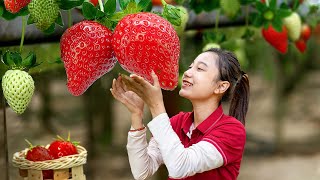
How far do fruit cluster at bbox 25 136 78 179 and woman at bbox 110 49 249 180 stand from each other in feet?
0.97

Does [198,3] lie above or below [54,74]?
above

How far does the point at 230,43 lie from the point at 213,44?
0.37ft

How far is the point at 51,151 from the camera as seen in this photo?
149cm

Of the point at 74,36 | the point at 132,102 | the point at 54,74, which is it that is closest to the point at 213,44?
the point at 54,74

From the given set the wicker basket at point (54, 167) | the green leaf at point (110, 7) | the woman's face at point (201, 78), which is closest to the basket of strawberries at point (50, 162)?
the wicker basket at point (54, 167)

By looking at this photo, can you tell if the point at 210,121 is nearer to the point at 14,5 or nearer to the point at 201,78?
the point at 201,78

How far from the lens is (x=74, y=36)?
85 cm

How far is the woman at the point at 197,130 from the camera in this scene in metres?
1.07

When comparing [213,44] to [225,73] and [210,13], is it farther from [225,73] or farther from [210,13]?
[225,73]

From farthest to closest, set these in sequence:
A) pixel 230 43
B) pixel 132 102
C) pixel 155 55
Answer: pixel 230 43 < pixel 132 102 < pixel 155 55

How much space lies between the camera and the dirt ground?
1.53 m

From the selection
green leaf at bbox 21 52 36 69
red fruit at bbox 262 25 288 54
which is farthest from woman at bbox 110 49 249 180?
red fruit at bbox 262 25 288 54

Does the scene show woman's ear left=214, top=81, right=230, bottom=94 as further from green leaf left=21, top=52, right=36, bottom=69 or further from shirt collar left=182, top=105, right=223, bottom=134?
green leaf left=21, top=52, right=36, bottom=69

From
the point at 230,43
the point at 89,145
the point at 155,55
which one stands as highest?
the point at 155,55
